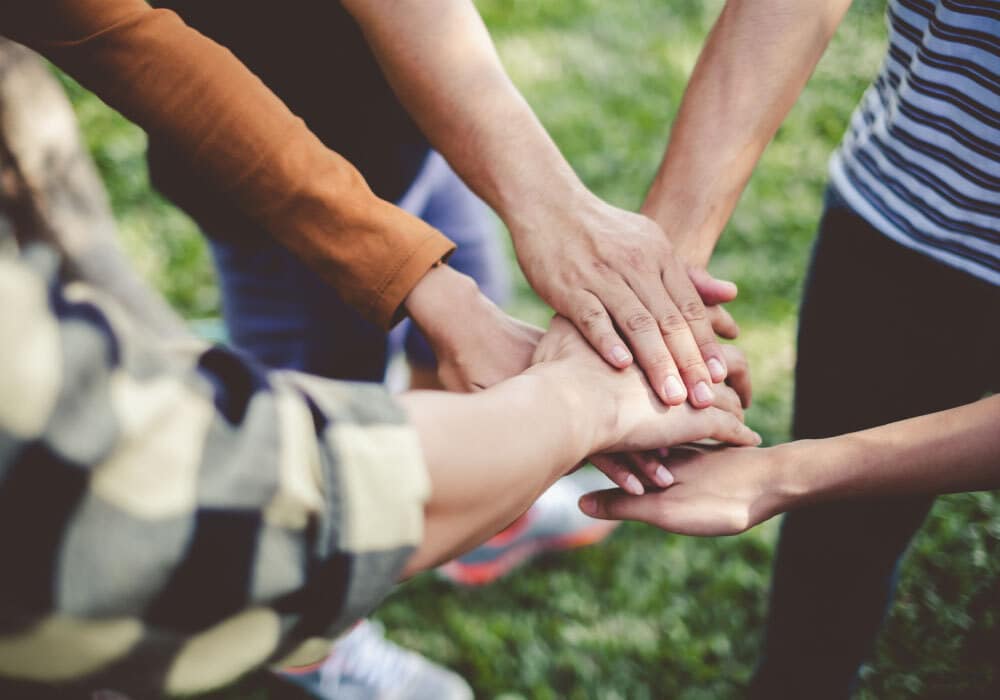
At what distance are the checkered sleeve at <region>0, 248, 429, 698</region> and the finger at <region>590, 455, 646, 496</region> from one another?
71cm

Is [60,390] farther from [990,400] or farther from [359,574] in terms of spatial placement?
[990,400]

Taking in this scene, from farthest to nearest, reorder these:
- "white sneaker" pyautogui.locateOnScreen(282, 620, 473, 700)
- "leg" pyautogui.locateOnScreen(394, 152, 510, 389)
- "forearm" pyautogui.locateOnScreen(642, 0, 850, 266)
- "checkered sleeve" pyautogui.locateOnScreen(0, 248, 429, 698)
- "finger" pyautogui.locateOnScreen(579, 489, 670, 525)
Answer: "white sneaker" pyautogui.locateOnScreen(282, 620, 473, 700) < "leg" pyautogui.locateOnScreen(394, 152, 510, 389) < "forearm" pyautogui.locateOnScreen(642, 0, 850, 266) < "finger" pyautogui.locateOnScreen(579, 489, 670, 525) < "checkered sleeve" pyautogui.locateOnScreen(0, 248, 429, 698)

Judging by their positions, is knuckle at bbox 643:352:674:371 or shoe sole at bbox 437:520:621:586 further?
shoe sole at bbox 437:520:621:586

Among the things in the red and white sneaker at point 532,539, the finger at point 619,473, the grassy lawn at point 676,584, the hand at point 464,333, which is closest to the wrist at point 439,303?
the hand at point 464,333

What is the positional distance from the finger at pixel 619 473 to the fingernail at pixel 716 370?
10.8 inches

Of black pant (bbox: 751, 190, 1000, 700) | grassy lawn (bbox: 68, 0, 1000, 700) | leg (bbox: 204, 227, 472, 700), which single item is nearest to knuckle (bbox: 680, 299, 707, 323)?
black pant (bbox: 751, 190, 1000, 700)

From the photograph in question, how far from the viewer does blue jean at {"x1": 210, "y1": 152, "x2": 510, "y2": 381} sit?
6.31ft

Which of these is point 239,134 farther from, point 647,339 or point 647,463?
point 647,463

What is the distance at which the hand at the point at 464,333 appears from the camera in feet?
5.27

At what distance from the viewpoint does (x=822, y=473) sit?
4.57 feet

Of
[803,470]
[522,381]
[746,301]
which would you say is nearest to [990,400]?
[803,470]

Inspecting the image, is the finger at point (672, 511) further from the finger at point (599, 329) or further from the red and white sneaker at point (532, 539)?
the red and white sneaker at point (532, 539)

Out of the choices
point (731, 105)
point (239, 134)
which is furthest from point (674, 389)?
point (239, 134)

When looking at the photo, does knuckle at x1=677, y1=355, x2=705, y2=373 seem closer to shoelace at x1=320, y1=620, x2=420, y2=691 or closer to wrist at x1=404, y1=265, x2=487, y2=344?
wrist at x1=404, y1=265, x2=487, y2=344
